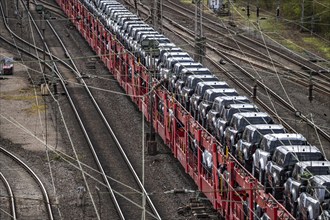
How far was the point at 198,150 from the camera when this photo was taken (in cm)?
3816

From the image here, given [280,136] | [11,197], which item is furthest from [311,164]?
[11,197]

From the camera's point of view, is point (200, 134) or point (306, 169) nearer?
point (306, 169)

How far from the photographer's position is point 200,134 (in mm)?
37656

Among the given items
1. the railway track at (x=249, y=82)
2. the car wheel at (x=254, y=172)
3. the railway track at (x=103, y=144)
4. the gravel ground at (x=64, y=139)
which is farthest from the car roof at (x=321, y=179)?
the railway track at (x=249, y=82)

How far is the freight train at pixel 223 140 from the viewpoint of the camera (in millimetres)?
28953

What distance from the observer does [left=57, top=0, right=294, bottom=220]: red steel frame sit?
30.9m

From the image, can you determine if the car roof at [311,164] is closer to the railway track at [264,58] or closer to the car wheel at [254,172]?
the car wheel at [254,172]

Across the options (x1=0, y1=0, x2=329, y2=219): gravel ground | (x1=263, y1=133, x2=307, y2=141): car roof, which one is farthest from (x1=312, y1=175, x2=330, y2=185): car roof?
(x1=0, y1=0, x2=329, y2=219): gravel ground

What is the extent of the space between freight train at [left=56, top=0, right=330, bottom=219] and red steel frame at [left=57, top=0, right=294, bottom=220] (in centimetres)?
3

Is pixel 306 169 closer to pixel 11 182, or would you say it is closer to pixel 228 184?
Answer: pixel 228 184

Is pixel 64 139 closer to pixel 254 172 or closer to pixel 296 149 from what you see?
pixel 254 172

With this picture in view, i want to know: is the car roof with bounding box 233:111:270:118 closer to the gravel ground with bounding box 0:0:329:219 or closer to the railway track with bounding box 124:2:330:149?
the gravel ground with bounding box 0:0:329:219

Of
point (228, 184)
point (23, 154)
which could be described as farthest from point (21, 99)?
point (228, 184)

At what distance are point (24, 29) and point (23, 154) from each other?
35852mm
